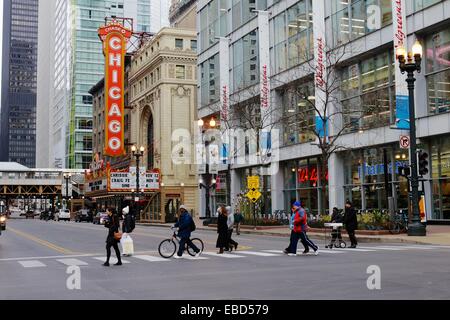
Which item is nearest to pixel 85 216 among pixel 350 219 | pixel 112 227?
pixel 350 219

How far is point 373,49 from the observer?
1507 inches

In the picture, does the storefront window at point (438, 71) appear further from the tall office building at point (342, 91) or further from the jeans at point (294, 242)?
the jeans at point (294, 242)

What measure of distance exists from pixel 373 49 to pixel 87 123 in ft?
373

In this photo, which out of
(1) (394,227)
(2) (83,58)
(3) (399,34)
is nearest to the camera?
(1) (394,227)

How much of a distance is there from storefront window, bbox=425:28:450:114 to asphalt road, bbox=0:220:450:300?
15630mm

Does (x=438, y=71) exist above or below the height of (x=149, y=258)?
above

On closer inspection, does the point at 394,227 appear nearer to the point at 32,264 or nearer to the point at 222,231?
the point at 222,231

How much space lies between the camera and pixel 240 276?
13.5m

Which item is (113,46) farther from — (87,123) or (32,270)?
(32,270)

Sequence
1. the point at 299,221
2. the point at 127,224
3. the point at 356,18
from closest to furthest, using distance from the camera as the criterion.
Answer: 1. the point at 299,221
2. the point at 127,224
3. the point at 356,18

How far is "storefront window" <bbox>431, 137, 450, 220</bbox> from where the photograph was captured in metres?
33.5

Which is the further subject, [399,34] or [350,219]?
[399,34]

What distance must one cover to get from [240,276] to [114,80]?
2935 inches
